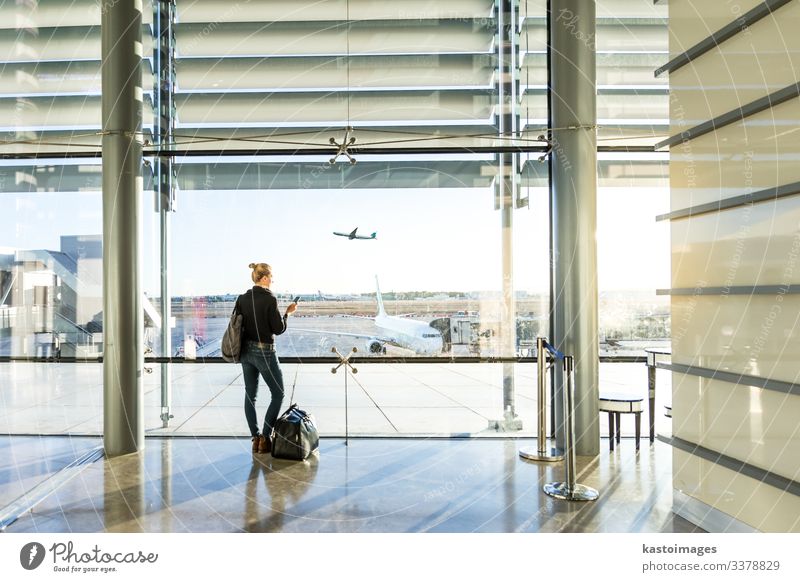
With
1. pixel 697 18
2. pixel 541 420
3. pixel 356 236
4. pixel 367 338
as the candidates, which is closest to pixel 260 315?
pixel 367 338

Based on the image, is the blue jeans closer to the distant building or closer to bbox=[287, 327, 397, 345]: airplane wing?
bbox=[287, 327, 397, 345]: airplane wing

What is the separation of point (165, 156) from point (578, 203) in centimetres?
369

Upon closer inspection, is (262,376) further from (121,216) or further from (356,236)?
(121,216)

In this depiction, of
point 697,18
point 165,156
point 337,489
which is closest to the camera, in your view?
point 697,18

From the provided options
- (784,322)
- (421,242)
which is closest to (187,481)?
(421,242)

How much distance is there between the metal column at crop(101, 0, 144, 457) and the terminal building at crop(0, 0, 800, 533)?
0.06 ft

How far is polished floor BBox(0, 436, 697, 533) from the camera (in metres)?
3.04

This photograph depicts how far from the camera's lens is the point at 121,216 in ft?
14.6

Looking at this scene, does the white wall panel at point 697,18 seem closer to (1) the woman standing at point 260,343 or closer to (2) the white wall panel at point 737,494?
(2) the white wall panel at point 737,494

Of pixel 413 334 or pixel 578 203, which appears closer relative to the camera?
pixel 578 203

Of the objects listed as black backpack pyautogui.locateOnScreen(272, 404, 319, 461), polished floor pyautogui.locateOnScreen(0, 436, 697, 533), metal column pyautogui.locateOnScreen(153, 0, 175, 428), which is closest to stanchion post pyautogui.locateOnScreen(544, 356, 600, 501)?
polished floor pyautogui.locateOnScreen(0, 436, 697, 533)

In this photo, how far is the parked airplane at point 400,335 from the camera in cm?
505
